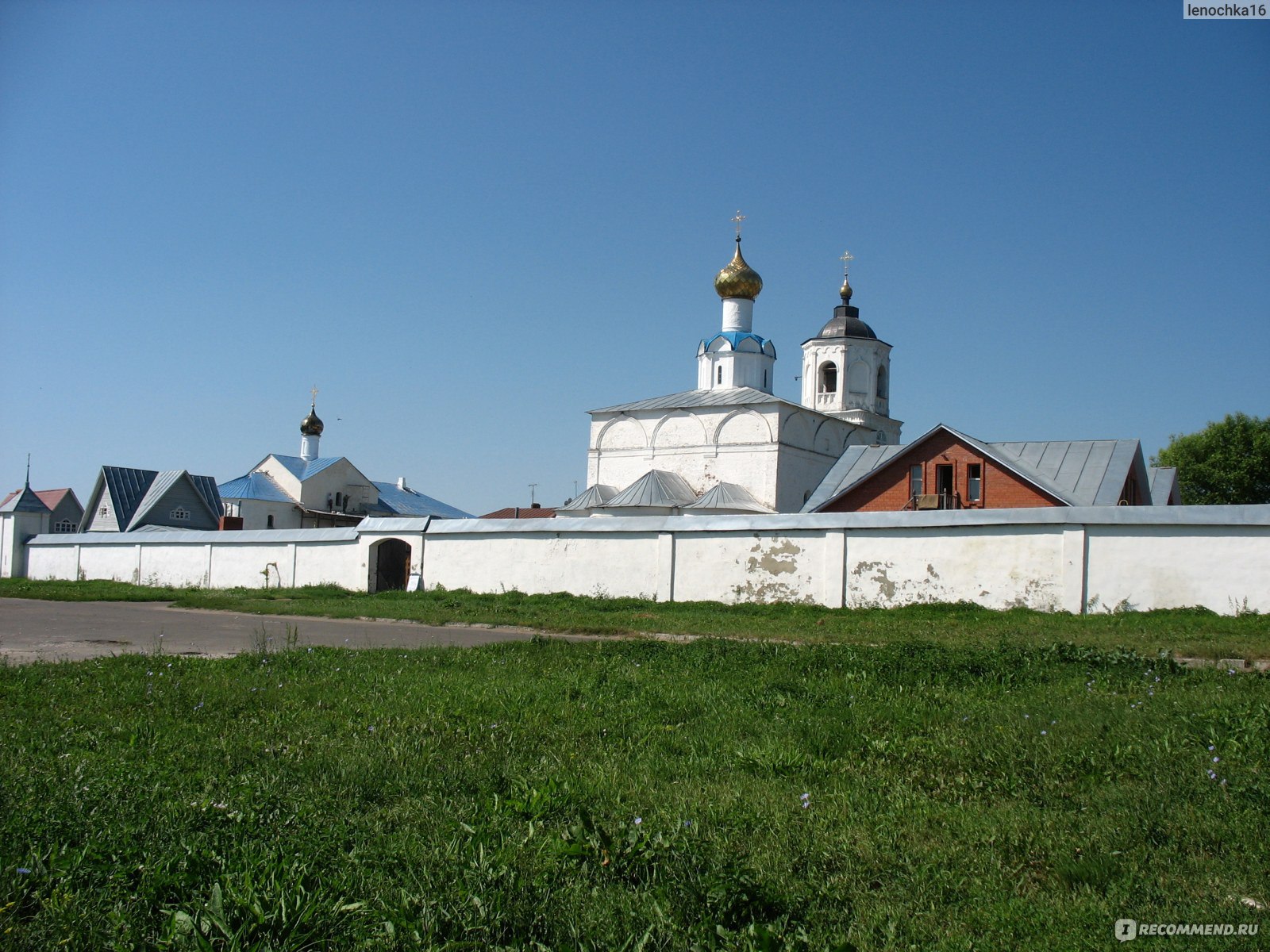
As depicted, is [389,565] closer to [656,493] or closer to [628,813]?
[656,493]

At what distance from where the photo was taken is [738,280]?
131ft

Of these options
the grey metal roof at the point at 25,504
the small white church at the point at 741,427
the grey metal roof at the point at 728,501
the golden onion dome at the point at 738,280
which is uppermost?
the golden onion dome at the point at 738,280

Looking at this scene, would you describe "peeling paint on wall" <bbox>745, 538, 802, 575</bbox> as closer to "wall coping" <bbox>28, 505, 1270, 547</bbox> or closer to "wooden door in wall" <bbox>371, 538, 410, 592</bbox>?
"wall coping" <bbox>28, 505, 1270, 547</bbox>

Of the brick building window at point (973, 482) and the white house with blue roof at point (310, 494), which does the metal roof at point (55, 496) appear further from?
the brick building window at point (973, 482)

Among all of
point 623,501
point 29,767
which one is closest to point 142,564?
point 623,501

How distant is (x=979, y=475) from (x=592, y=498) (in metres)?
14.7

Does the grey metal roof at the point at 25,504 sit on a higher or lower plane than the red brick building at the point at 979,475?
lower

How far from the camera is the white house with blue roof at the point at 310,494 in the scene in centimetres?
4522

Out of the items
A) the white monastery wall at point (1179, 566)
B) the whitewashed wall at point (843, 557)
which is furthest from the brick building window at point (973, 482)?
the white monastery wall at point (1179, 566)

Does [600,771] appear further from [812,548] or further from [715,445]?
[715,445]

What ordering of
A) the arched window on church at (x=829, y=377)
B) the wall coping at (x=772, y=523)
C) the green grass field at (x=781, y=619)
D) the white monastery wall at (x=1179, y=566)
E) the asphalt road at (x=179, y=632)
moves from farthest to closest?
1. the arched window on church at (x=829, y=377)
2. the wall coping at (x=772, y=523)
3. the white monastery wall at (x=1179, y=566)
4. the green grass field at (x=781, y=619)
5. the asphalt road at (x=179, y=632)

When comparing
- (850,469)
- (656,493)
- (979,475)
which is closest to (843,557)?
(979,475)

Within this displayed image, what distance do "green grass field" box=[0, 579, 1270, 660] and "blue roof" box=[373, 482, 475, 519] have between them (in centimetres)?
2824

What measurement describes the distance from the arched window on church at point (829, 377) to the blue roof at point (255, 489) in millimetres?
23474
